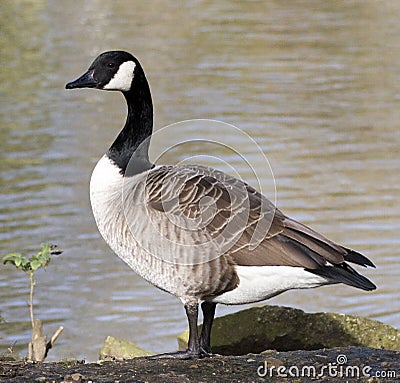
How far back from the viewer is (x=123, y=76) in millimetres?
6738

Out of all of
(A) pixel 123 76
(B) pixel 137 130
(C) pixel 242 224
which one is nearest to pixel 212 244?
(C) pixel 242 224

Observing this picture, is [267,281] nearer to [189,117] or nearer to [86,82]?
[86,82]

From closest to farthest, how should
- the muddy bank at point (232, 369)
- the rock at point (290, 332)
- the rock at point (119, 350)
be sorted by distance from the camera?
the muddy bank at point (232, 369) < the rock at point (119, 350) < the rock at point (290, 332)

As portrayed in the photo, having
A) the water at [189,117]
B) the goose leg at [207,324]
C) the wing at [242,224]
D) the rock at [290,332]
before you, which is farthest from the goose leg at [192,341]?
the water at [189,117]

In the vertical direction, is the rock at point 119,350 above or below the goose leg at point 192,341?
below

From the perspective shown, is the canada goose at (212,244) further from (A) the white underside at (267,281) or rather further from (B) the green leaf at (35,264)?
(B) the green leaf at (35,264)

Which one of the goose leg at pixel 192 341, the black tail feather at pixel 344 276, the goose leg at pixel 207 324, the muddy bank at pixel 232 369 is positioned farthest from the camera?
the goose leg at pixel 207 324

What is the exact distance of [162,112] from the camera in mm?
16109

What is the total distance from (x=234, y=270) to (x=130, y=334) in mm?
3277

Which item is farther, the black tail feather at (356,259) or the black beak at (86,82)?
the black beak at (86,82)

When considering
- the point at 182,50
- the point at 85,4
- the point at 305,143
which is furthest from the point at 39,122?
the point at 85,4

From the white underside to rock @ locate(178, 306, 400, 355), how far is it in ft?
5.25

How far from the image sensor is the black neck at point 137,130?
6668 millimetres

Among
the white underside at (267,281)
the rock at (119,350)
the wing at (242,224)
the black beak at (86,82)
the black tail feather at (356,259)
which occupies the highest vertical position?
the black beak at (86,82)
